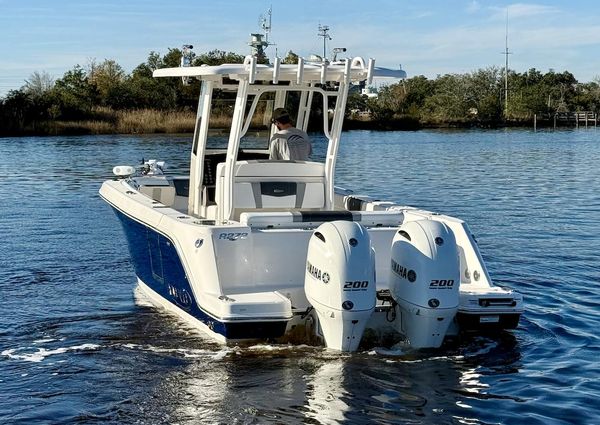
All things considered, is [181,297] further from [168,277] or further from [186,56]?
[186,56]

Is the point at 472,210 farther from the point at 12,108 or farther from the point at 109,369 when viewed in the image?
the point at 12,108

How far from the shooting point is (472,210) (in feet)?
62.3

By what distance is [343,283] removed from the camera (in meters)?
7.24

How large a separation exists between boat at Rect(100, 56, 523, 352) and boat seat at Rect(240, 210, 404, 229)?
1cm

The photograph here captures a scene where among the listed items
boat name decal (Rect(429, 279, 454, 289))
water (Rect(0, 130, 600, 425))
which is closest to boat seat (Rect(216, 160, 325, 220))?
water (Rect(0, 130, 600, 425))

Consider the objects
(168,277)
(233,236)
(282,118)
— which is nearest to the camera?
(233,236)

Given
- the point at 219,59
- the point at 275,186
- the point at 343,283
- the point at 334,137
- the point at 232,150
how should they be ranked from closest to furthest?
1. the point at 343,283
2. the point at 232,150
3. the point at 275,186
4. the point at 334,137
5. the point at 219,59

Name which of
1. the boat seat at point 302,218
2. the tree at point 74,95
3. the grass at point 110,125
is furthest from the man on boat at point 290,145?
the tree at point 74,95

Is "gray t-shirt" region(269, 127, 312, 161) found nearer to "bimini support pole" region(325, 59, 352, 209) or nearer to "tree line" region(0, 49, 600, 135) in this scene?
"bimini support pole" region(325, 59, 352, 209)

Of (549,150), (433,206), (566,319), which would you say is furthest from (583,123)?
A: (566,319)

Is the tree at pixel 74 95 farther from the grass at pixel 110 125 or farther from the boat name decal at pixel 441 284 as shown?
the boat name decal at pixel 441 284

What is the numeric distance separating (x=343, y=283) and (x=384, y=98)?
8910cm

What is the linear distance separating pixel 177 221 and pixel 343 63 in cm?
224

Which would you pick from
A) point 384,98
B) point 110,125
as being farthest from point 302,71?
point 384,98
